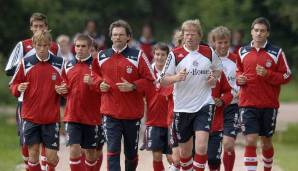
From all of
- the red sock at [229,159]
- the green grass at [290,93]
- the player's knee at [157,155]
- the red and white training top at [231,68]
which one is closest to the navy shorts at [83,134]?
the player's knee at [157,155]

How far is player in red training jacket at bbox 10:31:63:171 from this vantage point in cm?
1460

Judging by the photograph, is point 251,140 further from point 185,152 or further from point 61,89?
point 61,89

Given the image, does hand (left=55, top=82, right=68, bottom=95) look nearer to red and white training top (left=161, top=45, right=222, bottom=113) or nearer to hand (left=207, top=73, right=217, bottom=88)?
red and white training top (left=161, top=45, right=222, bottom=113)

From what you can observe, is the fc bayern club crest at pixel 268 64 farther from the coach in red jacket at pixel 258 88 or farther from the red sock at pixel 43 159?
the red sock at pixel 43 159

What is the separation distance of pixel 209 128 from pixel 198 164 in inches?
20.5

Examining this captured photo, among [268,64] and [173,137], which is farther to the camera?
[268,64]

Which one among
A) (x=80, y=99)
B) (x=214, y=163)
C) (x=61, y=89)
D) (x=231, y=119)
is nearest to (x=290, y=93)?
(x=231, y=119)

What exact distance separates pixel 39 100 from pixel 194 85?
7.33 feet

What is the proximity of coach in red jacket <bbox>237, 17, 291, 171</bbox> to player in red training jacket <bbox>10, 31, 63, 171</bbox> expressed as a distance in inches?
116

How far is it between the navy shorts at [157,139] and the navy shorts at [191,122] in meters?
1.65

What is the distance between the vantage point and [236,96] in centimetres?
1647

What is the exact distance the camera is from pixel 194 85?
46.5ft

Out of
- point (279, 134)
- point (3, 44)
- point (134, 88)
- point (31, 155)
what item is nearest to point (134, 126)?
point (134, 88)

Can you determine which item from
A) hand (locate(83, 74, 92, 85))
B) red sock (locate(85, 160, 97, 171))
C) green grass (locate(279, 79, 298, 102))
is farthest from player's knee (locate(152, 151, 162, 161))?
green grass (locate(279, 79, 298, 102))
